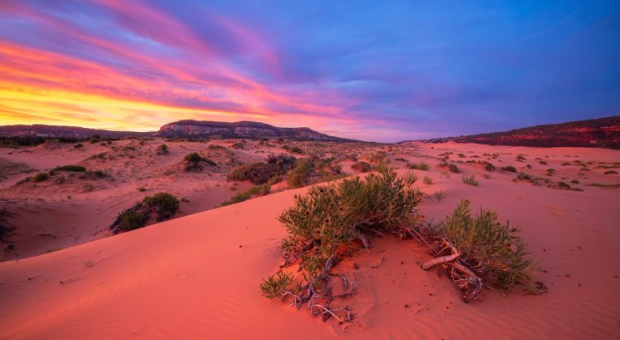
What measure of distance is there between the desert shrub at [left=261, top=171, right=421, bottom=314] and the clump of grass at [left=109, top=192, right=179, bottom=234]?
714 cm

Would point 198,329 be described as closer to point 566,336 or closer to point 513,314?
point 513,314

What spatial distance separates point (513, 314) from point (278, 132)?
84.6 m

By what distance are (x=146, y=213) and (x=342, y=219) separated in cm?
844

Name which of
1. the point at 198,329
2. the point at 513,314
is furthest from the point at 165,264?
the point at 513,314

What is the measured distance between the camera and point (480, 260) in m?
3.24

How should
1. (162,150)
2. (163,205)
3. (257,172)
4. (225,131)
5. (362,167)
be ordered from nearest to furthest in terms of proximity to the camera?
(163,205), (362,167), (257,172), (162,150), (225,131)

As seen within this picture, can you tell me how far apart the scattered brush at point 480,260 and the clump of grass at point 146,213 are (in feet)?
29.4

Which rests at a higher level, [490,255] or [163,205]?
[490,255]

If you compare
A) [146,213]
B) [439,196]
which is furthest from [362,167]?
[146,213]

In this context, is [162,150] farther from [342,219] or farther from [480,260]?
[480,260]

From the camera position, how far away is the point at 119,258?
17.8 feet

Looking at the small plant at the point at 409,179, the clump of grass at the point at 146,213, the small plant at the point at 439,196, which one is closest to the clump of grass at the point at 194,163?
the clump of grass at the point at 146,213

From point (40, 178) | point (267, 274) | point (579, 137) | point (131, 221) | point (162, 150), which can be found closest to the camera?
point (267, 274)

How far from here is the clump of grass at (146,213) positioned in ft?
28.7
